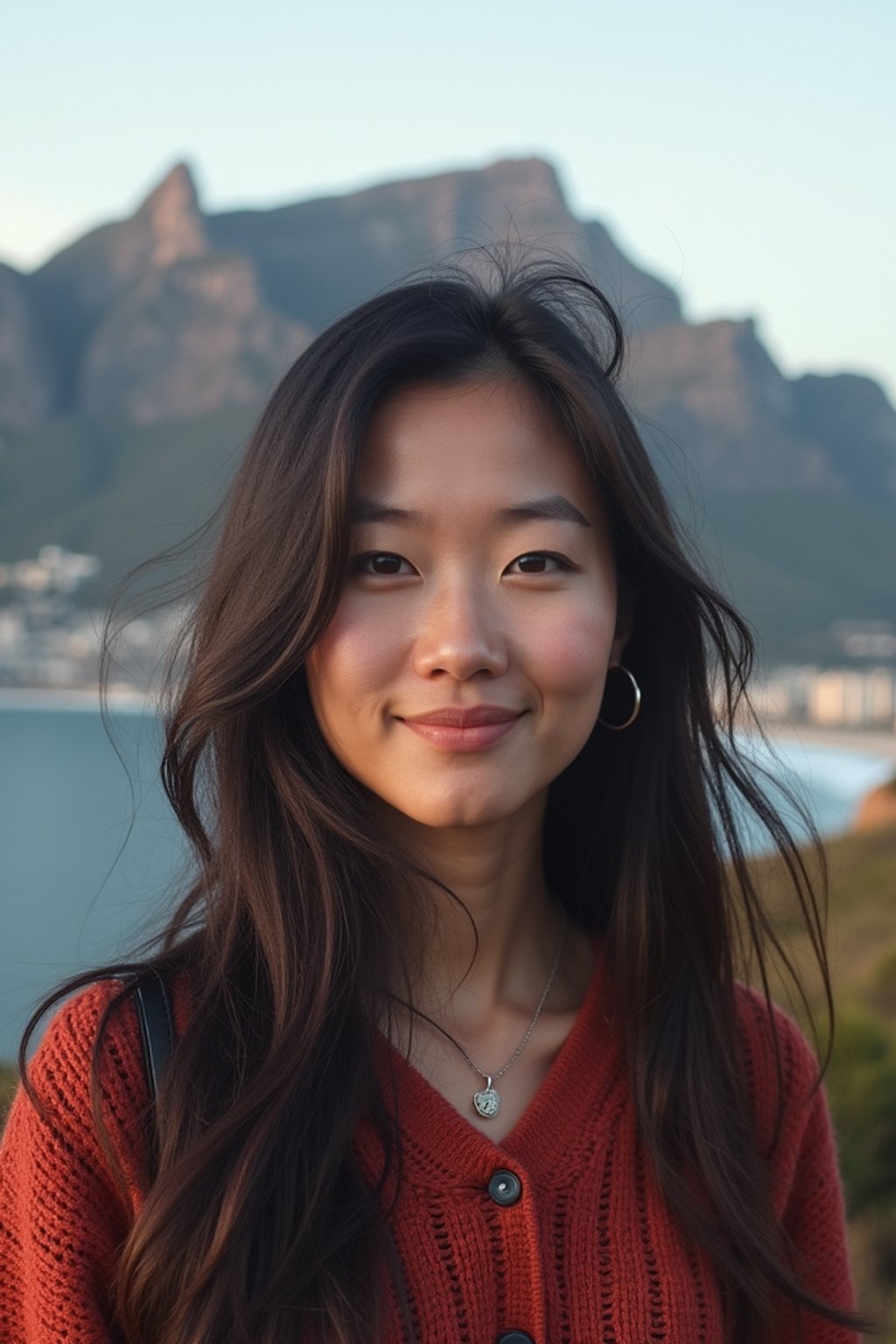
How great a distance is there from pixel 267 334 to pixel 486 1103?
101170 mm

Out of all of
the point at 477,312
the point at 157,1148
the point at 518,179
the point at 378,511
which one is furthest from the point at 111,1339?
the point at 518,179

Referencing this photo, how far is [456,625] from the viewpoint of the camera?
1.49m

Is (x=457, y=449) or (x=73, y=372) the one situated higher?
(x=73, y=372)

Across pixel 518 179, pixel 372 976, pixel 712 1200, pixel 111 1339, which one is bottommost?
pixel 111 1339

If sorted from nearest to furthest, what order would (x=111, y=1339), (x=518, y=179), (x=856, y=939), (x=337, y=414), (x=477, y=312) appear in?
1. (x=111, y=1339)
2. (x=337, y=414)
3. (x=477, y=312)
4. (x=856, y=939)
5. (x=518, y=179)

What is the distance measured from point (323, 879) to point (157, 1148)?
0.32 m

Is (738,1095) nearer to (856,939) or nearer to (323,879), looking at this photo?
(323,879)

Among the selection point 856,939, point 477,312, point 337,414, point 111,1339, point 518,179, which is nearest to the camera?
point 111,1339

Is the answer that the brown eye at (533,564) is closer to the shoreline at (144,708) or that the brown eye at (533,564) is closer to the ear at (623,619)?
the ear at (623,619)

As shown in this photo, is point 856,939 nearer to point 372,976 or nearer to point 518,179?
point 372,976

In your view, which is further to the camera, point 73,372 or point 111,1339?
point 73,372

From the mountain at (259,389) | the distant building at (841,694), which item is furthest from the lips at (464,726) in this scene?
the mountain at (259,389)

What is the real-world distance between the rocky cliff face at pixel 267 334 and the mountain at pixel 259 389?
155 millimetres

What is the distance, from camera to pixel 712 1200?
167cm
